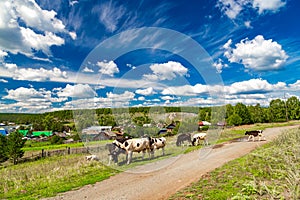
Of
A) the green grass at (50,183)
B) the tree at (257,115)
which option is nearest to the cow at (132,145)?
the green grass at (50,183)

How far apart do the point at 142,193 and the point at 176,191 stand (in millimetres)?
1319

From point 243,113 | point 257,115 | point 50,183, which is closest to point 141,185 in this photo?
point 50,183

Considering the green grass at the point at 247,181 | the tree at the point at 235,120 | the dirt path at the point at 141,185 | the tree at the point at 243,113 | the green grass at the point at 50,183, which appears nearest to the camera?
the green grass at the point at 247,181

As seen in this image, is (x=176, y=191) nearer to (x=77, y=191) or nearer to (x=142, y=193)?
(x=142, y=193)

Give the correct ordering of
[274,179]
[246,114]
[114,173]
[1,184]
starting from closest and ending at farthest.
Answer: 1. [274,179]
2. [1,184]
3. [114,173]
4. [246,114]

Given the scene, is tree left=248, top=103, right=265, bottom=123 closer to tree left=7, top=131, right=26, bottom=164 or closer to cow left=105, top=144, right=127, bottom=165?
cow left=105, top=144, right=127, bottom=165

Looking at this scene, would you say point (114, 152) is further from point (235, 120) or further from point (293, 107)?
point (293, 107)

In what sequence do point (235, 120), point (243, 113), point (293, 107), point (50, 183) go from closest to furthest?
point (50, 183) < point (235, 120) < point (243, 113) < point (293, 107)

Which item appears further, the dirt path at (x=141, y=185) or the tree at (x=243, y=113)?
the tree at (x=243, y=113)

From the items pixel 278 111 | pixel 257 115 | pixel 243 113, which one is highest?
pixel 278 111

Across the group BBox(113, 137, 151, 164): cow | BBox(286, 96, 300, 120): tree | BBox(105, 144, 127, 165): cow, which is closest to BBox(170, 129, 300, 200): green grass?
BBox(113, 137, 151, 164): cow

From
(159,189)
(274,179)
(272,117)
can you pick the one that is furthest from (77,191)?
(272,117)

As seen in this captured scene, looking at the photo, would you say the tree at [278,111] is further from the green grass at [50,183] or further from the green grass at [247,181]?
the green grass at [50,183]

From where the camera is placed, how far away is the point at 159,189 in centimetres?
835
